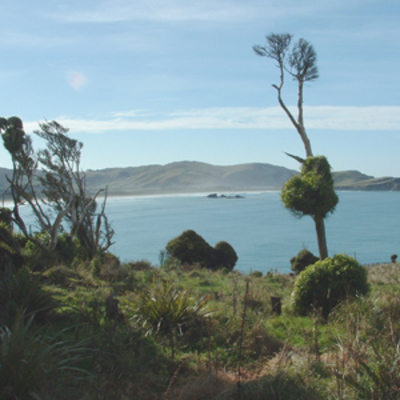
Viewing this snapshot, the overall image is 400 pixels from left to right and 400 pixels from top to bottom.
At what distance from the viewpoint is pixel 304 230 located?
260 feet

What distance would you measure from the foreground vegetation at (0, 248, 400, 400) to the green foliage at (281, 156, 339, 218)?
7.36m

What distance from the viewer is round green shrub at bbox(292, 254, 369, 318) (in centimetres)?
861

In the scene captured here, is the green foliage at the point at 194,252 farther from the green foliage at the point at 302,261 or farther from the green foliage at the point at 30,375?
the green foliage at the point at 30,375

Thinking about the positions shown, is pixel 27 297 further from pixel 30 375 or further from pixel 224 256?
pixel 224 256

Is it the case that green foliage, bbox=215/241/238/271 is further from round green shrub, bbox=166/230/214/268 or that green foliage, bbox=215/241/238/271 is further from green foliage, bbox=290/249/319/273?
green foliage, bbox=290/249/319/273

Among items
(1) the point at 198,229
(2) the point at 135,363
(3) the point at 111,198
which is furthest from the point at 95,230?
(3) the point at 111,198

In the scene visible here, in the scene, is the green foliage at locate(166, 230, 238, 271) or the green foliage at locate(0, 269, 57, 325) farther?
the green foliage at locate(166, 230, 238, 271)

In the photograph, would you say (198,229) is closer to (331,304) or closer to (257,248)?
(257,248)

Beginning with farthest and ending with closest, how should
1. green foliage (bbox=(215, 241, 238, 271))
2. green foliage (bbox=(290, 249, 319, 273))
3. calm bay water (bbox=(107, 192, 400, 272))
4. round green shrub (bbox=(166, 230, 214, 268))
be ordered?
calm bay water (bbox=(107, 192, 400, 272))
green foliage (bbox=(215, 241, 238, 271))
green foliage (bbox=(290, 249, 319, 273))
round green shrub (bbox=(166, 230, 214, 268))

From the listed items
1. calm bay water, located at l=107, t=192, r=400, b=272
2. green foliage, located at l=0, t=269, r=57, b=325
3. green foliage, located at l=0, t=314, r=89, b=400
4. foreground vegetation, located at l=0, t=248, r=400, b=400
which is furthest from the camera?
calm bay water, located at l=107, t=192, r=400, b=272

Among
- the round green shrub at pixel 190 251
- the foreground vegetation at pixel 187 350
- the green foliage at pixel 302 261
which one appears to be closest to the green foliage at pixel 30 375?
the foreground vegetation at pixel 187 350

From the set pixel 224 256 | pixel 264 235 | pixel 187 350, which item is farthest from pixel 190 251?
pixel 264 235

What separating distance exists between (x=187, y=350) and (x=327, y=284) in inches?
134

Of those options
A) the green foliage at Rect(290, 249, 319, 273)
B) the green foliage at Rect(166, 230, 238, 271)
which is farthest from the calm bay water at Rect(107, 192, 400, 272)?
the green foliage at Rect(166, 230, 238, 271)
